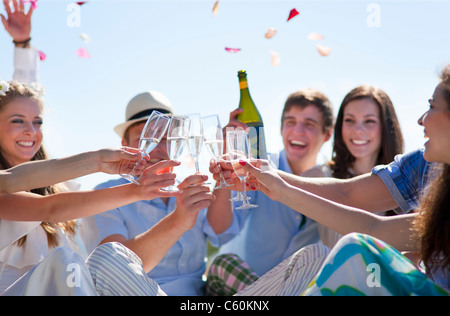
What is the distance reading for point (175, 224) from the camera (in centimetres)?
379

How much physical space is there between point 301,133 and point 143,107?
1.83m

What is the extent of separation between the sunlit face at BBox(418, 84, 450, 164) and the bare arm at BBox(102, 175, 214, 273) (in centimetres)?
151

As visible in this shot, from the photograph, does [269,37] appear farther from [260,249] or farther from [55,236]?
[55,236]

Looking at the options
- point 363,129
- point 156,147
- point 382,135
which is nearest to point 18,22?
point 156,147

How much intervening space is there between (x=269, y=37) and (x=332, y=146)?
1.40 metres

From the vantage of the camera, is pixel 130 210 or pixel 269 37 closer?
pixel 130 210

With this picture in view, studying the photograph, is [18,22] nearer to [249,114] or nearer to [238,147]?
[249,114]

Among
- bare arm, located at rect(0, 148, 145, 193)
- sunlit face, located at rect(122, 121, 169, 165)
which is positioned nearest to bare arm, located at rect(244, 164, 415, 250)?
bare arm, located at rect(0, 148, 145, 193)

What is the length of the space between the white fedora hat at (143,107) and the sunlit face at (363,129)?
193 centimetres

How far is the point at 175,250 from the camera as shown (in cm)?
466

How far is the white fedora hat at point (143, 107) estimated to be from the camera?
16.4ft

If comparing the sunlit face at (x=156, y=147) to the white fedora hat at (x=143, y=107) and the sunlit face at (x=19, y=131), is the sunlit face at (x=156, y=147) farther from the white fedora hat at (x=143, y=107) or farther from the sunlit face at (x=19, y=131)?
the sunlit face at (x=19, y=131)
